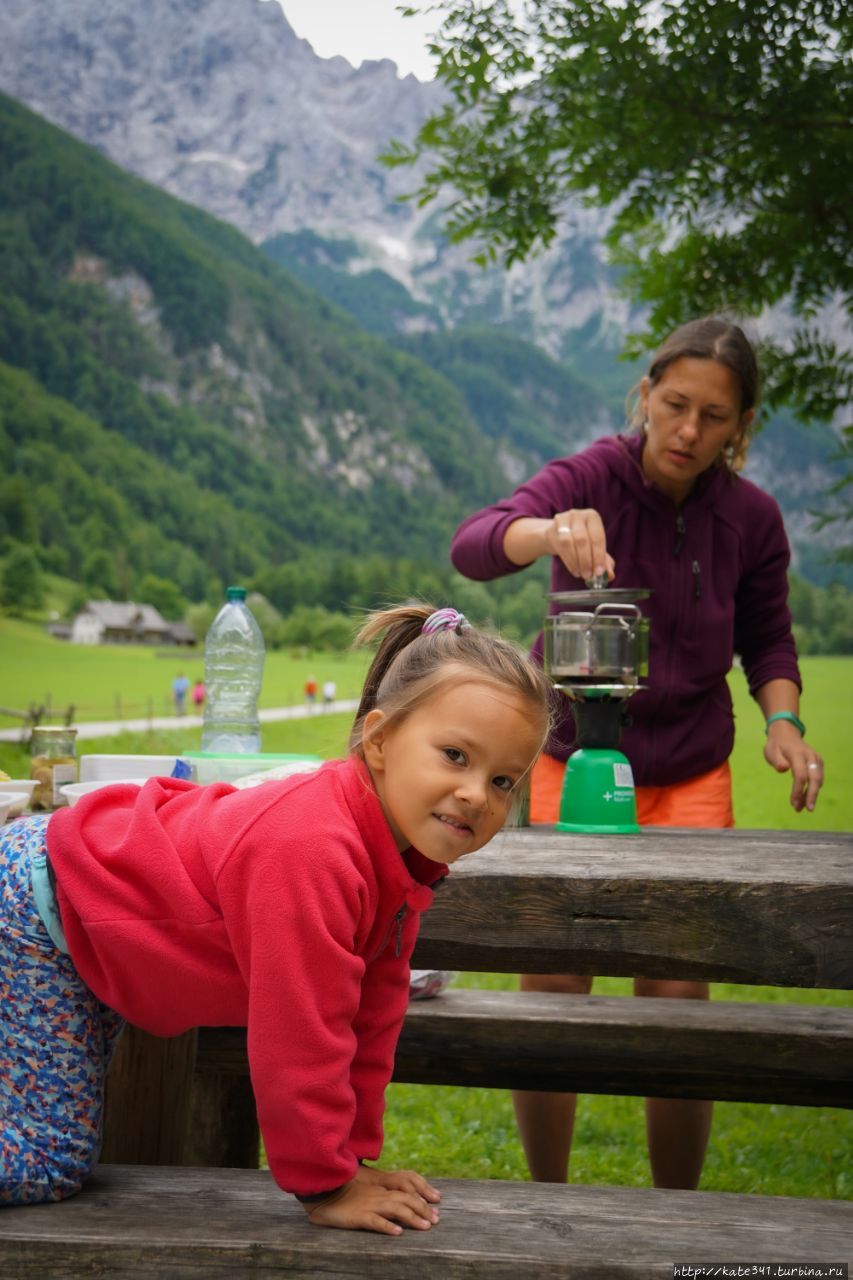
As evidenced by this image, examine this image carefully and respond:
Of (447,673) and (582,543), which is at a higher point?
(582,543)

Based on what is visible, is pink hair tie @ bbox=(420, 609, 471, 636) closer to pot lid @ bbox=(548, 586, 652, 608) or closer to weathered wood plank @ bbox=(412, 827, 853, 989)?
weathered wood plank @ bbox=(412, 827, 853, 989)

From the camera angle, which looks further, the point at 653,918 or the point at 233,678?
the point at 233,678

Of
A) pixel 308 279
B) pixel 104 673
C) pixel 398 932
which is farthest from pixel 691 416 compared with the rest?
pixel 308 279

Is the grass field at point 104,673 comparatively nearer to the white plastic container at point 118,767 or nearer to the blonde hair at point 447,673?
the white plastic container at point 118,767

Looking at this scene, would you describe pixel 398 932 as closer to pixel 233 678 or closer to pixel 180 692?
pixel 233 678

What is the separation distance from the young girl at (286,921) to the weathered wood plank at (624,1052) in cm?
79

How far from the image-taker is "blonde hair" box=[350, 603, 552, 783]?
3.56ft

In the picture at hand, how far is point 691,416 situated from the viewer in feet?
6.15

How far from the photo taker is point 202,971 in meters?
1.07

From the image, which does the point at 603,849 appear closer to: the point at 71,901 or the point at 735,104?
the point at 71,901

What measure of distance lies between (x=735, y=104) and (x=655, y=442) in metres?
1.61

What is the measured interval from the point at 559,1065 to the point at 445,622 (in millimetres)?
1047

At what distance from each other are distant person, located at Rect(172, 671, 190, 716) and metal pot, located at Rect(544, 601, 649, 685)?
8280 millimetres

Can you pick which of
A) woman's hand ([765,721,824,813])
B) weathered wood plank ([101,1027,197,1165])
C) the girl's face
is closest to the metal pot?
woman's hand ([765,721,824,813])
